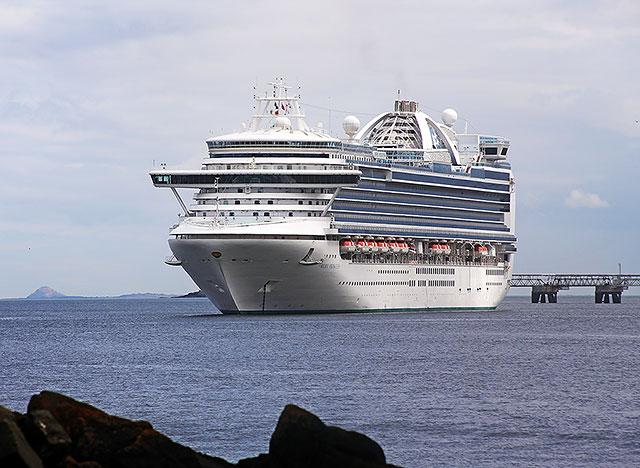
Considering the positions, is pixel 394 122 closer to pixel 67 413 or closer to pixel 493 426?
pixel 493 426

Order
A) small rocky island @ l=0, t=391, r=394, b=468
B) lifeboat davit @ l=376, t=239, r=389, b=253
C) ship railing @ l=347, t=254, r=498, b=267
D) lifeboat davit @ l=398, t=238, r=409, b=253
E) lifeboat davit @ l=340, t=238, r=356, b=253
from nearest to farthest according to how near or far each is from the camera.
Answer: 1. small rocky island @ l=0, t=391, r=394, b=468
2. lifeboat davit @ l=340, t=238, r=356, b=253
3. ship railing @ l=347, t=254, r=498, b=267
4. lifeboat davit @ l=376, t=239, r=389, b=253
5. lifeboat davit @ l=398, t=238, r=409, b=253

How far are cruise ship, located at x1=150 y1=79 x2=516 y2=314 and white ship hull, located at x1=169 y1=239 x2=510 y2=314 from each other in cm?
9

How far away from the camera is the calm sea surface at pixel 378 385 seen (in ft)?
91.5

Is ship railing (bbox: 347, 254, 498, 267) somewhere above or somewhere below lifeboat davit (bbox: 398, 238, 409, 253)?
below

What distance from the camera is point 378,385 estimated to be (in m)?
38.9

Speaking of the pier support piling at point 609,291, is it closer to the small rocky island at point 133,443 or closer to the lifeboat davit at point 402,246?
the lifeboat davit at point 402,246

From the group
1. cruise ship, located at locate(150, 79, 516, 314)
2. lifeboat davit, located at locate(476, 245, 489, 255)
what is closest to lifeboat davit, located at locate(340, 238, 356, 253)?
cruise ship, located at locate(150, 79, 516, 314)

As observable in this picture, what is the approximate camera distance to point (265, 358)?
158ft

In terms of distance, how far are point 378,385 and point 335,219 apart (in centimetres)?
3771

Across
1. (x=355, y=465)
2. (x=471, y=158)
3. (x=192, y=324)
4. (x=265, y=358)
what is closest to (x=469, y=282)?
(x=471, y=158)

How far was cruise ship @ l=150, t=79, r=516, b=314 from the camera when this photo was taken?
70938 millimetres

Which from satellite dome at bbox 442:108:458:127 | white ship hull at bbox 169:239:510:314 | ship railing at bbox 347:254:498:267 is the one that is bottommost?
white ship hull at bbox 169:239:510:314

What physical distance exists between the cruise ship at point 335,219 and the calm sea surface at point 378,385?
4501 mm

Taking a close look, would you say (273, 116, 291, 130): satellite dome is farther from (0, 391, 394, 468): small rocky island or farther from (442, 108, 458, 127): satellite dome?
(0, 391, 394, 468): small rocky island
